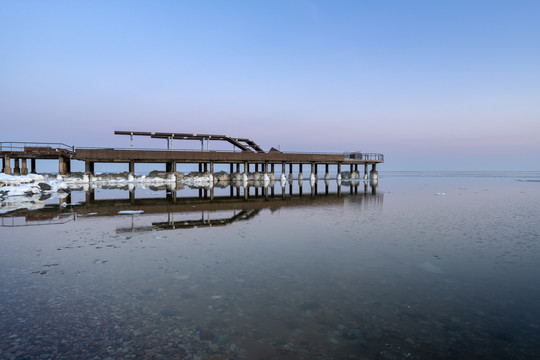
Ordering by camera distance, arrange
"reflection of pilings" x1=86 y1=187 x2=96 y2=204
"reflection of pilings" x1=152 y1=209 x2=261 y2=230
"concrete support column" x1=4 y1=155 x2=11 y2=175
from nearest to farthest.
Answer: "reflection of pilings" x1=152 y1=209 x2=261 y2=230 → "reflection of pilings" x1=86 y1=187 x2=96 y2=204 → "concrete support column" x1=4 y1=155 x2=11 y2=175

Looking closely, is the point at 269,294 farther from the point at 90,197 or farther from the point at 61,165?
the point at 61,165

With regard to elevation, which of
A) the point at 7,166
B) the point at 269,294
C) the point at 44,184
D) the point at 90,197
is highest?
the point at 7,166

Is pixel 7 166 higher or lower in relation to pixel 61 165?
lower

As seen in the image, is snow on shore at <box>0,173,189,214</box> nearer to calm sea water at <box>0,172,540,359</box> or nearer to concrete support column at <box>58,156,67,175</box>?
concrete support column at <box>58,156,67,175</box>

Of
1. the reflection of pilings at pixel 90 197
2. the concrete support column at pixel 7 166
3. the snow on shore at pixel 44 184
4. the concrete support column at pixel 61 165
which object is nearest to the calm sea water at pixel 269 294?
the reflection of pilings at pixel 90 197

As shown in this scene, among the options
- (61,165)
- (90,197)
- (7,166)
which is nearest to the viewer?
(90,197)

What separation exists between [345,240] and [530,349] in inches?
264

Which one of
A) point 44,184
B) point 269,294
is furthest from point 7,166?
point 269,294

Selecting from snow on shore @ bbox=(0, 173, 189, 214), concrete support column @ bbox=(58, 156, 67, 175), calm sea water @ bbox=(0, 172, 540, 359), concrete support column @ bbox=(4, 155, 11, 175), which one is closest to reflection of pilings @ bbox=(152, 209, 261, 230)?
calm sea water @ bbox=(0, 172, 540, 359)

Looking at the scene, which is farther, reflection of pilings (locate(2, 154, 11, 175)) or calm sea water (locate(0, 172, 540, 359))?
reflection of pilings (locate(2, 154, 11, 175))

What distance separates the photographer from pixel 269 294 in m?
6.11

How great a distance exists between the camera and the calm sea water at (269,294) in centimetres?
433

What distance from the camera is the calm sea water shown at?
Result: 4328 mm

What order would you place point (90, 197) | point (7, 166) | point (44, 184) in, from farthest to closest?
1. point (7, 166)
2. point (44, 184)
3. point (90, 197)
